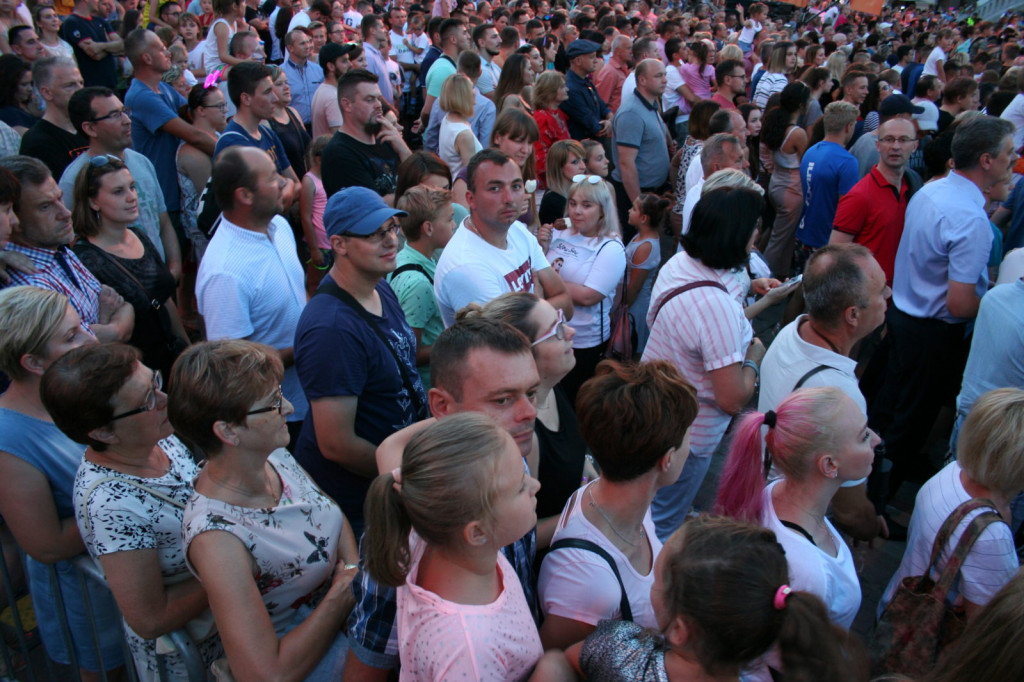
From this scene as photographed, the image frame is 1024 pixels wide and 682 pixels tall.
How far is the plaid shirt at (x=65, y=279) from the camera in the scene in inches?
116

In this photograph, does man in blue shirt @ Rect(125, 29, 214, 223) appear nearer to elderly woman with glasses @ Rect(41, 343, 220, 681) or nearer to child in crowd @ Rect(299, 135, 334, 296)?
child in crowd @ Rect(299, 135, 334, 296)

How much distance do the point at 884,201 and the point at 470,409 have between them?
3.68 meters

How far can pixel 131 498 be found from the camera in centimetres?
198

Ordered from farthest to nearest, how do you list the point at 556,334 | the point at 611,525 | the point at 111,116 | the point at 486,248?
the point at 111,116
the point at 486,248
the point at 556,334
the point at 611,525

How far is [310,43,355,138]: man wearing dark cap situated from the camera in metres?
6.61

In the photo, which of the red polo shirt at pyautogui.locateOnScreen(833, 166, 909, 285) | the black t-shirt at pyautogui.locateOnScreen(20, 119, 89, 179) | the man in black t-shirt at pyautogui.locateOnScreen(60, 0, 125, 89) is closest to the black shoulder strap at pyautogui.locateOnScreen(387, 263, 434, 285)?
the black t-shirt at pyautogui.locateOnScreen(20, 119, 89, 179)

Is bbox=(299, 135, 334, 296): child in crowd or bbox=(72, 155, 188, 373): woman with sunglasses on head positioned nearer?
bbox=(72, 155, 188, 373): woman with sunglasses on head

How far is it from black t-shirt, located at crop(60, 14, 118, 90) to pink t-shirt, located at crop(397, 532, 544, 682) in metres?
7.96

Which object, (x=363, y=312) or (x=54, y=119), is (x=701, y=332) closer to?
(x=363, y=312)

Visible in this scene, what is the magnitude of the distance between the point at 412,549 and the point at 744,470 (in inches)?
44.6

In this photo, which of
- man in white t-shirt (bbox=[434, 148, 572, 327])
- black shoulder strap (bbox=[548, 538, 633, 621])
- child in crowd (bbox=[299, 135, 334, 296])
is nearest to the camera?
black shoulder strap (bbox=[548, 538, 633, 621])

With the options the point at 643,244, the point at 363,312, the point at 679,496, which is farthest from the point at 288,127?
the point at 679,496

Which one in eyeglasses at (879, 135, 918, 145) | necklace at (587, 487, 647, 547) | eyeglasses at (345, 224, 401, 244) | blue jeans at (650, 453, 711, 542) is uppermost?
eyeglasses at (879, 135, 918, 145)

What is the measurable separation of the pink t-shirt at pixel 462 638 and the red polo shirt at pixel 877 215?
13.0ft
